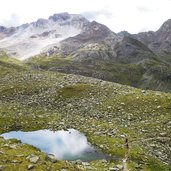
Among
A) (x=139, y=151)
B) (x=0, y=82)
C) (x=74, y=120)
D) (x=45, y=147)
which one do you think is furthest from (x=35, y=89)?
(x=139, y=151)

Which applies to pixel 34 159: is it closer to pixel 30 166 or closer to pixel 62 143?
pixel 30 166

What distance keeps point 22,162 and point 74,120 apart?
863 inches

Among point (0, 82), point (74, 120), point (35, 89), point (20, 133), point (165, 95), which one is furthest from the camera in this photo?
point (0, 82)

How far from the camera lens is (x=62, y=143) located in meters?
41.5

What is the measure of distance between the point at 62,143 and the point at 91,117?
35.8ft

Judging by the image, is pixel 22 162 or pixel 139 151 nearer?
pixel 22 162

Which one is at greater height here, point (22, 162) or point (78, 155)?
point (22, 162)

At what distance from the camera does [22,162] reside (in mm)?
27938

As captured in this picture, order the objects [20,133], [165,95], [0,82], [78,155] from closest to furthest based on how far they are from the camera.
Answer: [78,155]
[20,133]
[165,95]
[0,82]

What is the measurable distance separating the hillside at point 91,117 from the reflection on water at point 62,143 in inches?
48.5

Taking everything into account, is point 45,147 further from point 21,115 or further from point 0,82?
point 0,82

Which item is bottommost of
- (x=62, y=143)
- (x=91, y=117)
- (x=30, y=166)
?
(x=62, y=143)

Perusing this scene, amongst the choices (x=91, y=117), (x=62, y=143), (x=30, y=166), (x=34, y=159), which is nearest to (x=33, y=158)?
(x=34, y=159)

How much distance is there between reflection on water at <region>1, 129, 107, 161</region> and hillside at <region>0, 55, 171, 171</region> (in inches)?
48.5
